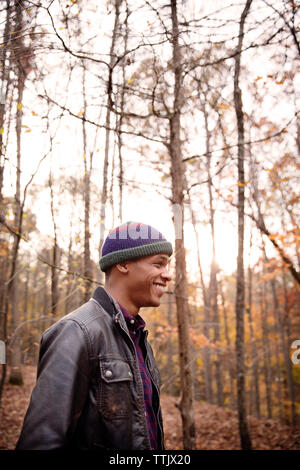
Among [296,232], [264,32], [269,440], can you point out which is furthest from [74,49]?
[269,440]

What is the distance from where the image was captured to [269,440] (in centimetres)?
726

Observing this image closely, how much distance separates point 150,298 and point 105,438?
76 centimetres

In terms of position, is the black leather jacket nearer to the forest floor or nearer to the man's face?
the man's face

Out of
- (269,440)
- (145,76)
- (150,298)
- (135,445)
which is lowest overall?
(269,440)

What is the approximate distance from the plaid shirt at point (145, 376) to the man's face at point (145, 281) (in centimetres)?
11

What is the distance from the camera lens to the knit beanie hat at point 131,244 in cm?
182

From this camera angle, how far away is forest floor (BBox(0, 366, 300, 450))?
7055 millimetres

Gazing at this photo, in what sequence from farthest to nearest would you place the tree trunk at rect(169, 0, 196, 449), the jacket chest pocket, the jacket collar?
the tree trunk at rect(169, 0, 196, 449), the jacket collar, the jacket chest pocket

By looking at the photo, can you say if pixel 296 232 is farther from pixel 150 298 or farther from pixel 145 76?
pixel 150 298

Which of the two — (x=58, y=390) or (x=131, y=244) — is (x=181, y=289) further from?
(x=58, y=390)

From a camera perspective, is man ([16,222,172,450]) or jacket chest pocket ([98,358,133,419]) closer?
man ([16,222,172,450])

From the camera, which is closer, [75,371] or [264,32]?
[75,371]

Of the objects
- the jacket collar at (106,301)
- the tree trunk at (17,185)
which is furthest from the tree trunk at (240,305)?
the jacket collar at (106,301)

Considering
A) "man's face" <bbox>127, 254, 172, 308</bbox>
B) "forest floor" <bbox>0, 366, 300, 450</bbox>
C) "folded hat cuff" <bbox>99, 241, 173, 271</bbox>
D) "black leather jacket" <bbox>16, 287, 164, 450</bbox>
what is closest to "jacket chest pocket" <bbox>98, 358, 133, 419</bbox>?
"black leather jacket" <bbox>16, 287, 164, 450</bbox>
